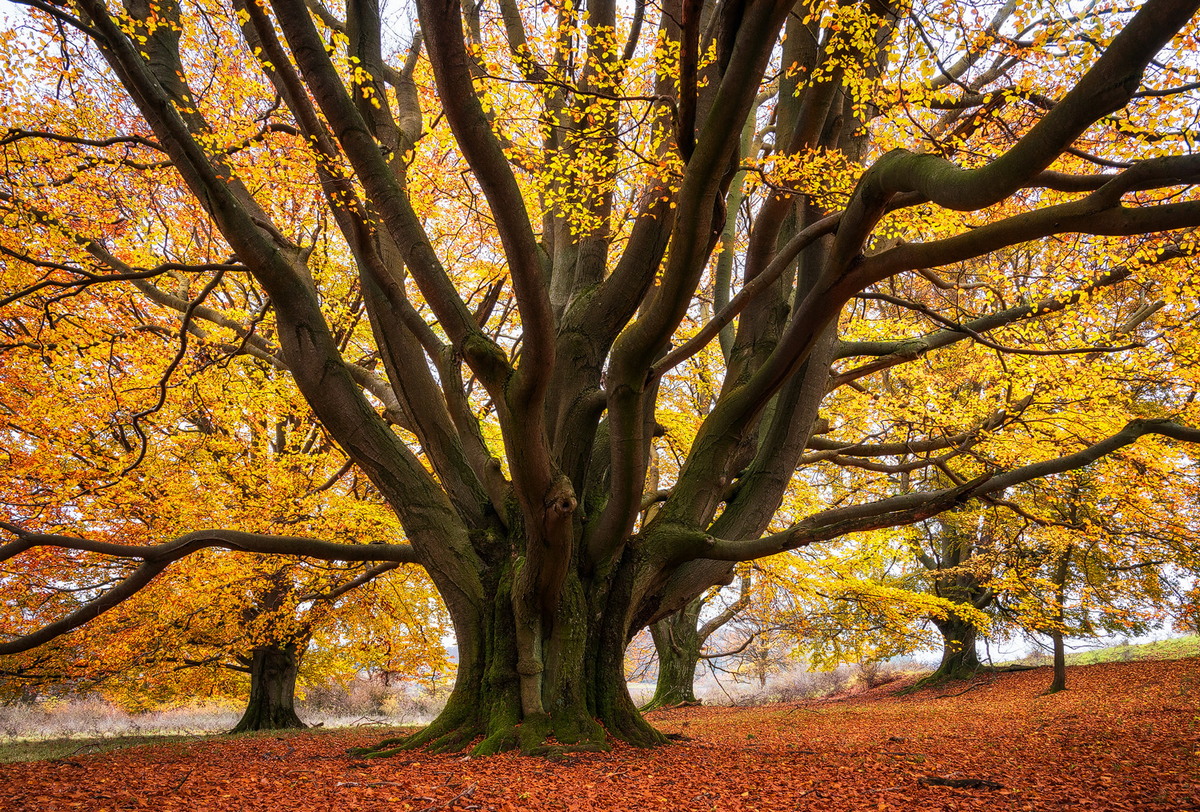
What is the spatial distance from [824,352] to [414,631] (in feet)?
27.2

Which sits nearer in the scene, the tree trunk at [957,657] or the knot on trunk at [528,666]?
the knot on trunk at [528,666]

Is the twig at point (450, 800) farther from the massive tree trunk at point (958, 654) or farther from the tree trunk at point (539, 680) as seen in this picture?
the massive tree trunk at point (958, 654)

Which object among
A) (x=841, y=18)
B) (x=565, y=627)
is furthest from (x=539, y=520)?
(x=841, y=18)

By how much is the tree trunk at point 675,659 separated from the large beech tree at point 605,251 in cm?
654

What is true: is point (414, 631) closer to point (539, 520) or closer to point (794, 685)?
point (539, 520)

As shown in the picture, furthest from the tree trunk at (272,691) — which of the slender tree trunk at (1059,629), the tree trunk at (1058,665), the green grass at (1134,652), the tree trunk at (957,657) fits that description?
the green grass at (1134,652)

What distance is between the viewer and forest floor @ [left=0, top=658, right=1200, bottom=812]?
10.3 ft

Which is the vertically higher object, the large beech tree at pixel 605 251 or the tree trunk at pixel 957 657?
the large beech tree at pixel 605 251

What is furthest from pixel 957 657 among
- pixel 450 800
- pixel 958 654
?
pixel 450 800

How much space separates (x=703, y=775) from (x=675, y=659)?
9.34 metres

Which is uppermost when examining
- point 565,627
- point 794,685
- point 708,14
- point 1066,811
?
point 708,14

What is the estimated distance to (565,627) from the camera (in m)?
5.16

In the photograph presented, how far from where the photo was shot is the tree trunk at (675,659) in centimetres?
1279

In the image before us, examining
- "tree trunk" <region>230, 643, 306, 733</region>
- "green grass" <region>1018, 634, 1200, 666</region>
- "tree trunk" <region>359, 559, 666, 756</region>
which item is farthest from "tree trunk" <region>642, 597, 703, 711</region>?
"green grass" <region>1018, 634, 1200, 666</region>
